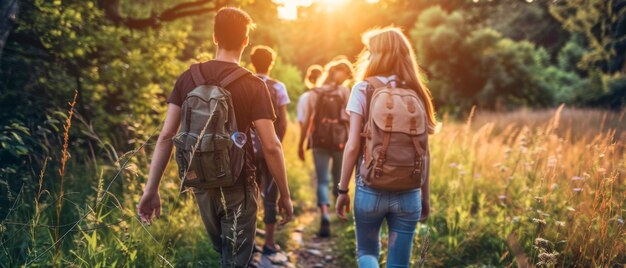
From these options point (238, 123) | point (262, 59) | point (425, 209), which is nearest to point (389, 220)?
point (425, 209)

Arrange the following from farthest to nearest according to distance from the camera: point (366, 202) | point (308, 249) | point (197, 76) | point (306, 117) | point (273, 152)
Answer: point (306, 117) → point (308, 249) → point (366, 202) → point (273, 152) → point (197, 76)

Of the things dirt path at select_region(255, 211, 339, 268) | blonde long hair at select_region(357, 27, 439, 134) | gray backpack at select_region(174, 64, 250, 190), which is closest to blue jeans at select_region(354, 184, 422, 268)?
blonde long hair at select_region(357, 27, 439, 134)

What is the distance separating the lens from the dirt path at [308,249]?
14.1 ft

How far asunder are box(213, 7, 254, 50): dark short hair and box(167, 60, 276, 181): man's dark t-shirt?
117mm

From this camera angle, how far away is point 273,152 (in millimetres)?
2299

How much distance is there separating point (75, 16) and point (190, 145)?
11.8 feet

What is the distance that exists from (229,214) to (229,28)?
3.53ft

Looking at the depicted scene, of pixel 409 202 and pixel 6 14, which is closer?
pixel 409 202

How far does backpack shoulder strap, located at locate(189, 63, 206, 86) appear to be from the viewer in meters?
2.17

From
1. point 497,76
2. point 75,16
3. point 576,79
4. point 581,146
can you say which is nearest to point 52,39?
point 75,16

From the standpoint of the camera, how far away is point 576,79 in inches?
826

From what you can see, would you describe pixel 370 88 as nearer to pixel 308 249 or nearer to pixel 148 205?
pixel 148 205

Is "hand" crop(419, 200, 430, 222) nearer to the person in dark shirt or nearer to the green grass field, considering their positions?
the green grass field

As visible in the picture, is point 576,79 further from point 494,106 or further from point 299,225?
point 299,225
